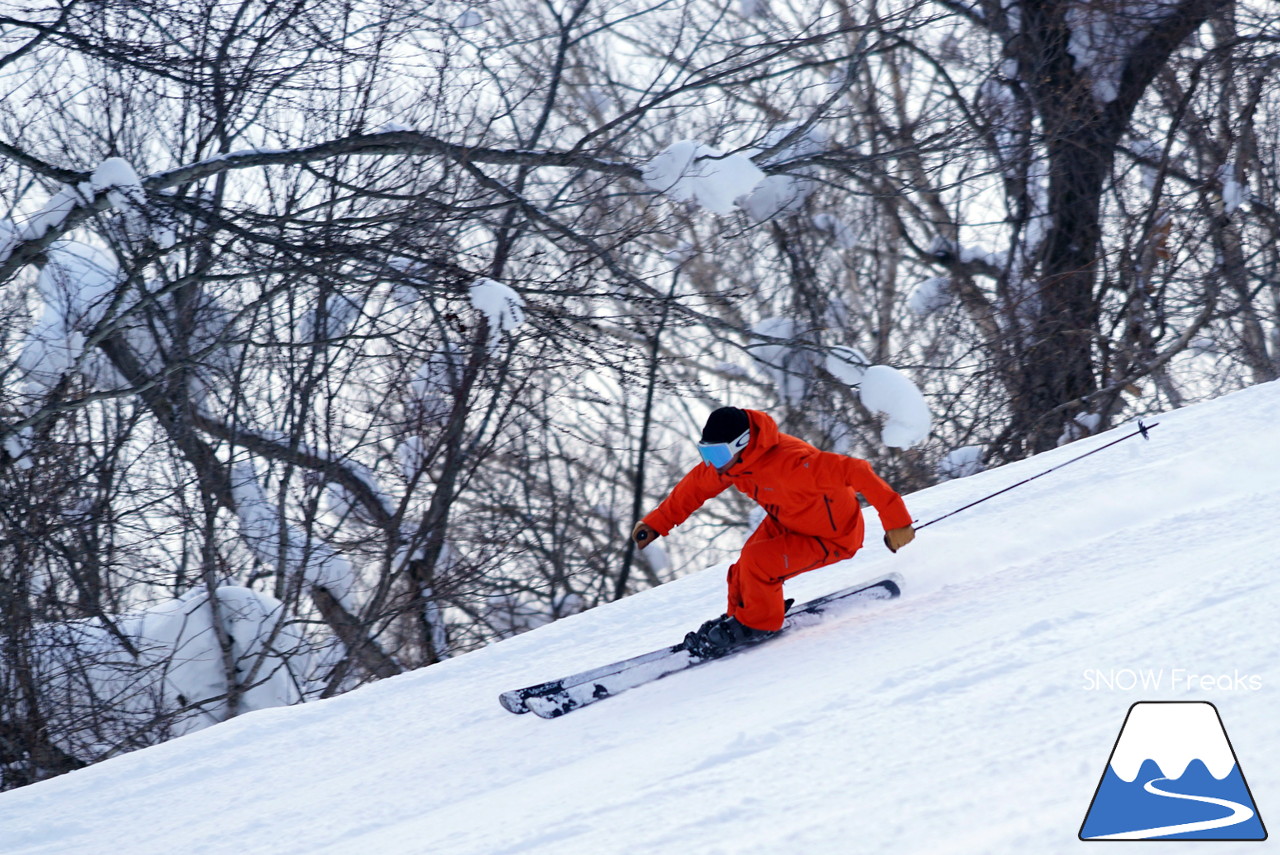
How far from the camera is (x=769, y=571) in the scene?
13.9 ft

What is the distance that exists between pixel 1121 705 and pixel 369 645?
6.67 m

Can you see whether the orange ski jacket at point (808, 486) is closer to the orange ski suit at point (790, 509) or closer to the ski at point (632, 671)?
the orange ski suit at point (790, 509)

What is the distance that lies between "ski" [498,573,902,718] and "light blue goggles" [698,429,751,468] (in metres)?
0.74

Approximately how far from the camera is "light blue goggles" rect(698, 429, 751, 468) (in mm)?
4207

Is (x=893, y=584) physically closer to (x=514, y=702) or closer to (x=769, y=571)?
(x=769, y=571)

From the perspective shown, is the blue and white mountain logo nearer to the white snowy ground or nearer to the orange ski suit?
the white snowy ground

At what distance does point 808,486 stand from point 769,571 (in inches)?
14.6

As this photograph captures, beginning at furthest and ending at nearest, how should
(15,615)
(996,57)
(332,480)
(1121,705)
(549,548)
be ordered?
(996,57), (549,548), (332,480), (15,615), (1121,705)

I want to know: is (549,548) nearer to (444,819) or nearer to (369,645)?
(369,645)

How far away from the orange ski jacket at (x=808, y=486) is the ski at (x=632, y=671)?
10.8 inches

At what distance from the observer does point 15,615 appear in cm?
634

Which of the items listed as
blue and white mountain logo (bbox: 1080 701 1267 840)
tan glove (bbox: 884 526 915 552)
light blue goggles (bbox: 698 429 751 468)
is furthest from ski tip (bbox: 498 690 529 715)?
blue and white mountain logo (bbox: 1080 701 1267 840)

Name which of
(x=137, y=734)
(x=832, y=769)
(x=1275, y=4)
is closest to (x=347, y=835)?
(x=832, y=769)

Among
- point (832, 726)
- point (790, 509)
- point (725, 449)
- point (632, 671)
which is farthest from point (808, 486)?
point (832, 726)
